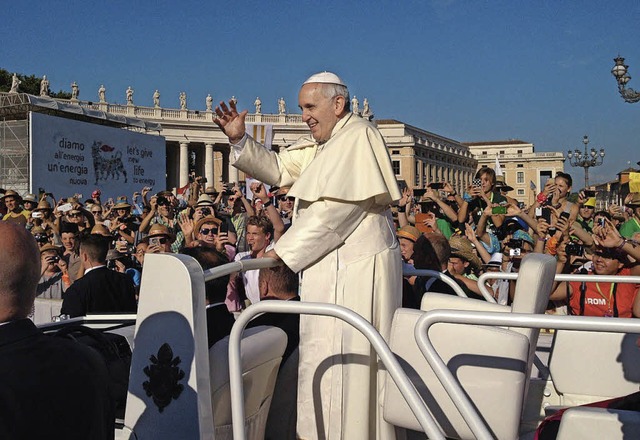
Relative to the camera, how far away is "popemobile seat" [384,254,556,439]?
2.70 metres

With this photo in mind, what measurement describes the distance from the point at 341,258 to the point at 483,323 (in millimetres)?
1248

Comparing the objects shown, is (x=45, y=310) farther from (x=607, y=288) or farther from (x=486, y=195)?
(x=607, y=288)

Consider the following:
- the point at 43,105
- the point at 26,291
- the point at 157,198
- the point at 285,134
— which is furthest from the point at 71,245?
the point at 285,134

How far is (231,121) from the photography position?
3885 mm

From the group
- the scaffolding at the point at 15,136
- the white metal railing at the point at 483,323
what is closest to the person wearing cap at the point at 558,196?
the white metal railing at the point at 483,323

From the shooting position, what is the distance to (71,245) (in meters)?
8.79

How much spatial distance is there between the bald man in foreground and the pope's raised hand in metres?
1.98

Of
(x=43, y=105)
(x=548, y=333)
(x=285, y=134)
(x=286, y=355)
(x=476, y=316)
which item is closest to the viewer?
(x=476, y=316)

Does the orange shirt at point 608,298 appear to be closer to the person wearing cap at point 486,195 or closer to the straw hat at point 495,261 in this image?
the straw hat at point 495,261

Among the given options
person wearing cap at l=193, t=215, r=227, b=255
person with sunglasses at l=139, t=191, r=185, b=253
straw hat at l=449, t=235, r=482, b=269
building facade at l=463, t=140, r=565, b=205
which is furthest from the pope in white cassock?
building facade at l=463, t=140, r=565, b=205

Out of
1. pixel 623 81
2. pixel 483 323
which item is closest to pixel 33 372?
pixel 483 323

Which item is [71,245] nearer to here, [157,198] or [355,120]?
[157,198]

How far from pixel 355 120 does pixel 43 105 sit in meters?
31.9

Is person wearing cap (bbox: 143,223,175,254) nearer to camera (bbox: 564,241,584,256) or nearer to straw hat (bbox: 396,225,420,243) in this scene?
straw hat (bbox: 396,225,420,243)
